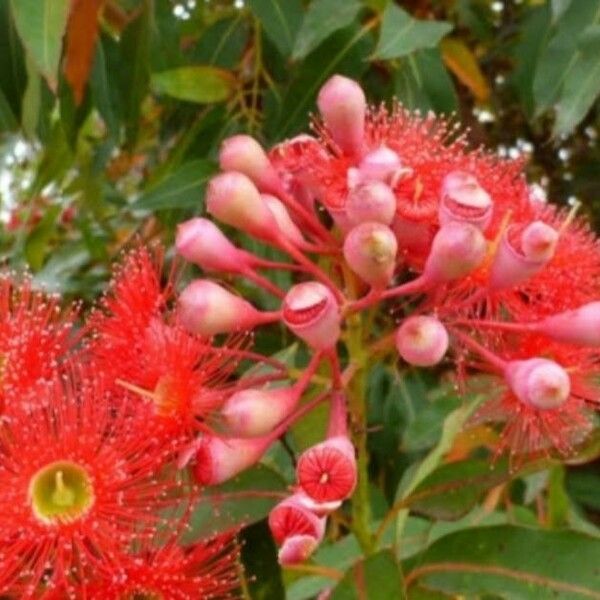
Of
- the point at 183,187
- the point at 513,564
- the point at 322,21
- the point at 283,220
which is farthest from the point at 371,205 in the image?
the point at 183,187

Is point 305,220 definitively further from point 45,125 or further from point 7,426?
point 45,125

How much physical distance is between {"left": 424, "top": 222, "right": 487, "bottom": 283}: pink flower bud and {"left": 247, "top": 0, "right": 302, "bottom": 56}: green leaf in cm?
69

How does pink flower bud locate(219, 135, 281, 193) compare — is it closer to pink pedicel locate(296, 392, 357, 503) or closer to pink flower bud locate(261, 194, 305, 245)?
pink flower bud locate(261, 194, 305, 245)

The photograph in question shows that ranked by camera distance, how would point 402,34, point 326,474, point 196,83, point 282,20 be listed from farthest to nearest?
point 196,83
point 282,20
point 402,34
point 326,474

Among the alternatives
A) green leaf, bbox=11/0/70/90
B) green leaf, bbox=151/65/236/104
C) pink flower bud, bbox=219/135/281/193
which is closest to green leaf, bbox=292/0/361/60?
green leaf, bbox=151/65/236/104

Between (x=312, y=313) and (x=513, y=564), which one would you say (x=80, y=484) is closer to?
(x=312, y=313)

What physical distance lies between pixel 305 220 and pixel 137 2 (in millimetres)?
710

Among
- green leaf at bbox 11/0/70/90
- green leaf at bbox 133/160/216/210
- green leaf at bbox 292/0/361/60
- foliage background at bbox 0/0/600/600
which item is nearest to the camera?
foliage background at bbox 0/0/600/600

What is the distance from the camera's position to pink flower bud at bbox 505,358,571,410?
1167 millimetres

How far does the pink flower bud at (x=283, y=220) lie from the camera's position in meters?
1.27

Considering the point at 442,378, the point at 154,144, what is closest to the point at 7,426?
the point at 442,378

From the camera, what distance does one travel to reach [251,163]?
4.25ft

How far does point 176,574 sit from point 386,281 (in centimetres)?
29

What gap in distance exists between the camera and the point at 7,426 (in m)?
1.20
